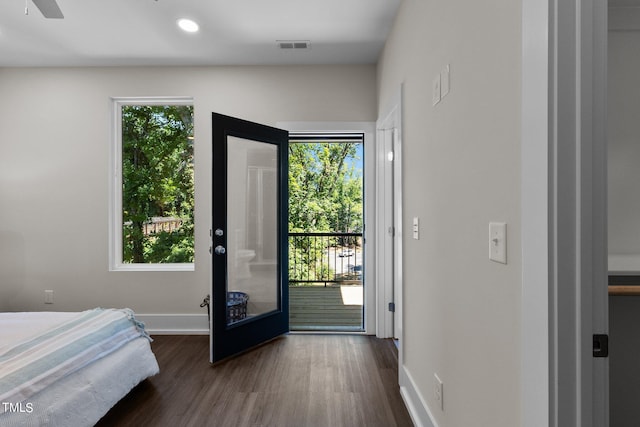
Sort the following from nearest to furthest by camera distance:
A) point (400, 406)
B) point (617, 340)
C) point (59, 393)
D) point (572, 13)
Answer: point (572, 13) < point (617, 340) < point (59, 393) < point (400, 406)

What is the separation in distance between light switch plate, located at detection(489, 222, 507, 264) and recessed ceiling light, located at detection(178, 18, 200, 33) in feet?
8.55

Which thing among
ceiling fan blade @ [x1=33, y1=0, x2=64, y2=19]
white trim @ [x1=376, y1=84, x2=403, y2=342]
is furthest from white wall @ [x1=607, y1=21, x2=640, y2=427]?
ceiling fan blade @ [x1=33, y1=0, x2=64, y2=19]

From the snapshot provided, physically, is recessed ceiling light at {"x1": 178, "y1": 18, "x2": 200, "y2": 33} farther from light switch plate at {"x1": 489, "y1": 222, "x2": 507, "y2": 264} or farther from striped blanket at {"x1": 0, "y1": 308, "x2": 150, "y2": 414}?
light switch plate at {"x1": 489, "y1": 222, "x2": 507, "y2": 264}

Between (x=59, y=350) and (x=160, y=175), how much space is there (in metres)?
2.06

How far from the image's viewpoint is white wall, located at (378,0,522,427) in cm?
102

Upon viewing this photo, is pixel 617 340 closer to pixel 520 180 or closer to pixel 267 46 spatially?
pixel 520 180

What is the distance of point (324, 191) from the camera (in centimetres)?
541

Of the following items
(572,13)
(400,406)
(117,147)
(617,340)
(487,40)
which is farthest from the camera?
(117,147)

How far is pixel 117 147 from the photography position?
3432 mm

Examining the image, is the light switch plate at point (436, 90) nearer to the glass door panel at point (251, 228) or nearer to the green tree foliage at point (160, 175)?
the glass door panel at point (251, 228)

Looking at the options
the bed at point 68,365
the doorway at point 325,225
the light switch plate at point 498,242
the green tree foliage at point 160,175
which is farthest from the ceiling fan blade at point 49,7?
the doorway at point 325,225

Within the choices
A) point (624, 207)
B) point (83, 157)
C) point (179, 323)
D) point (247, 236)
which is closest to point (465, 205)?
point (624, 207)

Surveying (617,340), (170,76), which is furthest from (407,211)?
(170,76)

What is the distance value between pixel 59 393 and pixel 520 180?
213cm
